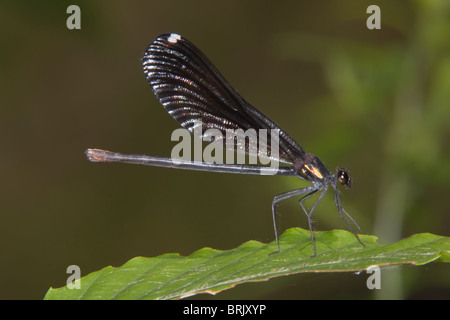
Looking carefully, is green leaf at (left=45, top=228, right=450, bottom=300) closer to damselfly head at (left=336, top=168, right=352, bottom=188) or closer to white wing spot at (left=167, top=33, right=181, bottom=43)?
damselfly head at (left=336, top=168, right=352, bottom=188)

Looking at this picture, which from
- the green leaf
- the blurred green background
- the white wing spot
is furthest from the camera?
the blurred green background

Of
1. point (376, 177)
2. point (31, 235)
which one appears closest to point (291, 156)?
point (376, 177)

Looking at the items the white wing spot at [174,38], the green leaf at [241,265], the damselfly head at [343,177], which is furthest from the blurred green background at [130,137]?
the green leaf at [241,265]

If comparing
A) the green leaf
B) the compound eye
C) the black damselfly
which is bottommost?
the green leaf

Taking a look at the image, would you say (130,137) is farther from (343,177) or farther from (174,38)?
(343,177)

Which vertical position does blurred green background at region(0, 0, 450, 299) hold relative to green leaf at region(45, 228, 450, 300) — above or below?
above

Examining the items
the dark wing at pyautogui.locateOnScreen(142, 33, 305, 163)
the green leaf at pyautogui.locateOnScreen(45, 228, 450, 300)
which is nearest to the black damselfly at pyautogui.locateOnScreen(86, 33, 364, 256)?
the dark wing at pyautogui.locateOnScreen(142, 33, 305, 163)

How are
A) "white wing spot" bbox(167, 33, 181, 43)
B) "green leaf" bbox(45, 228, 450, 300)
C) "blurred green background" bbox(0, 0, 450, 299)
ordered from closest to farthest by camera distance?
"green leaf" bbox(45, 228, 450, 300), "white wing spot" bbox(167, 33, 181, 43), "blurred green background" bbox(0, 0, 450, 299)
